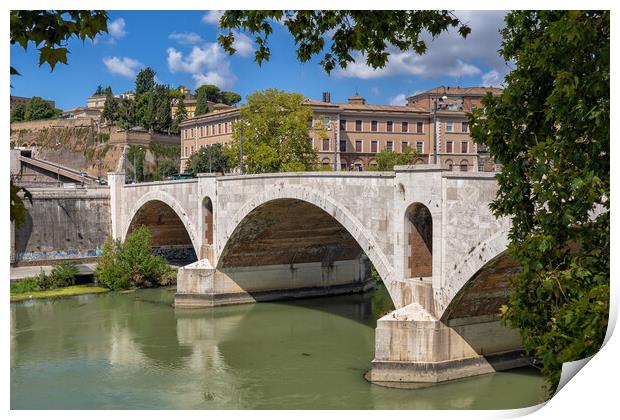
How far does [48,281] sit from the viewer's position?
24938mm

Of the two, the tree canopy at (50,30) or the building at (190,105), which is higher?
the building at (190,105)

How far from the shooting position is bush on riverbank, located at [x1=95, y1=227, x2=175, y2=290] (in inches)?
980

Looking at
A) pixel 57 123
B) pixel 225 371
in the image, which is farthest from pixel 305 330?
pixel 57 123

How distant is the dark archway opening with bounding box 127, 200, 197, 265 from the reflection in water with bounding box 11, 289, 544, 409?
20.0 ft

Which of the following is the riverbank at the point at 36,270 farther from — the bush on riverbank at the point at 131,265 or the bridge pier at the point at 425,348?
the bridge pier at the point at 425,348

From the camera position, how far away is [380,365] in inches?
527

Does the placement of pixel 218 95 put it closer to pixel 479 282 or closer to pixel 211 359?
pixel 211 359

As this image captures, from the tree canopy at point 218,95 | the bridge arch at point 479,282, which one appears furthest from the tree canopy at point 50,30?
the tree canopy at point 218,95

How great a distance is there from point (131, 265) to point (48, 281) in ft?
8.94

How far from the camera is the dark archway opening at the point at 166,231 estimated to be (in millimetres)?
29516

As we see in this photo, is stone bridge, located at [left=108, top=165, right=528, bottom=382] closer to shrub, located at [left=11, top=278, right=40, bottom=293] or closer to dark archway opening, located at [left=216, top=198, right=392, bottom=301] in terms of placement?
dark archway opening, located at [left=216, top=198, right=392, bottom=301]

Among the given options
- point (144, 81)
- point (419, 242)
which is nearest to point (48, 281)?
point (419, 242)

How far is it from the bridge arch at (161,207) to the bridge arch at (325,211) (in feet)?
6.14

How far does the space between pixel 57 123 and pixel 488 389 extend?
54180 millimetres
